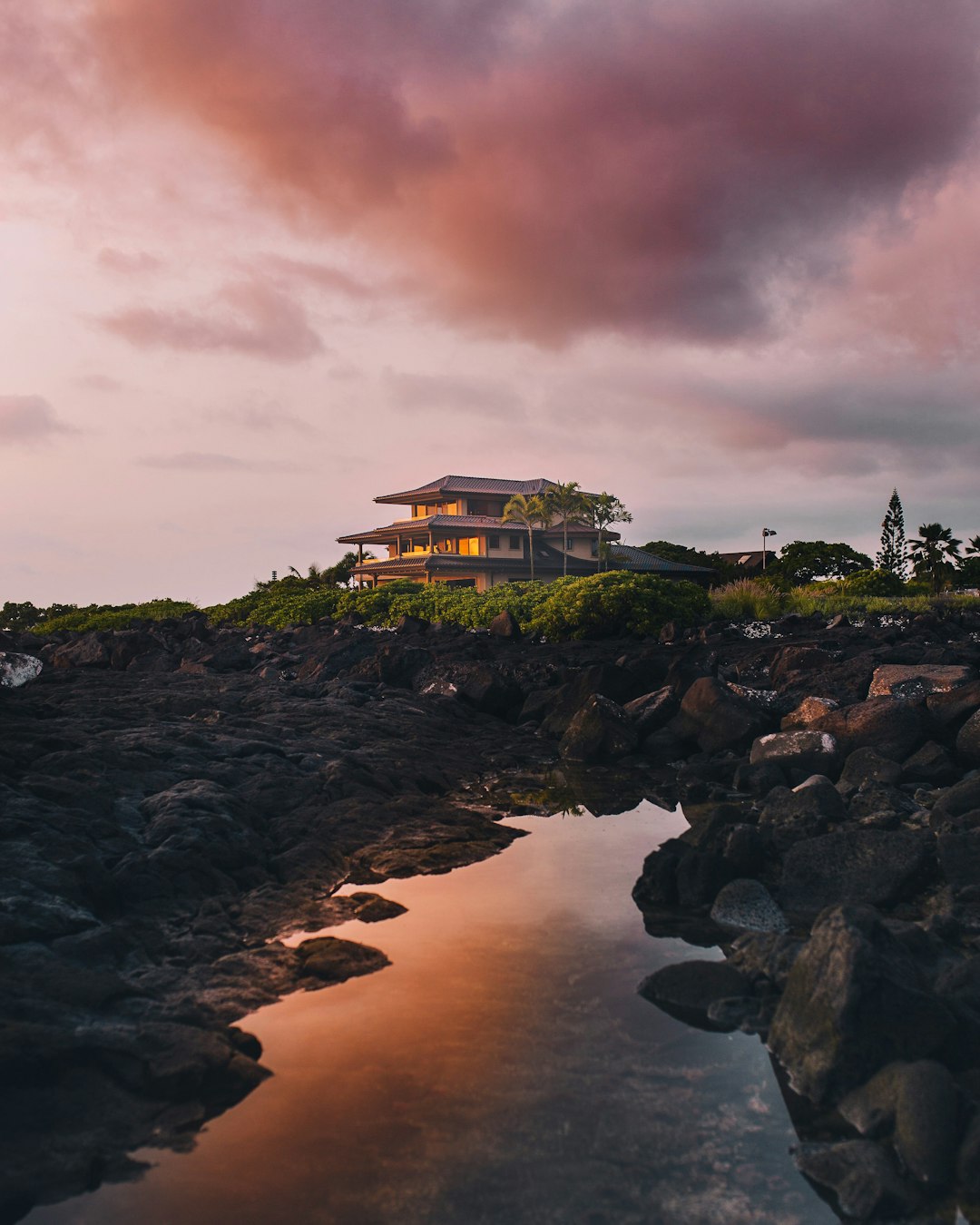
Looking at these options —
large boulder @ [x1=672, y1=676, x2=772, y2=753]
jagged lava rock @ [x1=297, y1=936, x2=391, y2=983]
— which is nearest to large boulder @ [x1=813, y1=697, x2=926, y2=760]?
large boulder @ [x1=672, y1=676, x2=772, y2=753]

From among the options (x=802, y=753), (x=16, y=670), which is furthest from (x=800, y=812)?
Result: (x=16, y=670)

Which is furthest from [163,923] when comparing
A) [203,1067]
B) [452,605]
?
[452,605]

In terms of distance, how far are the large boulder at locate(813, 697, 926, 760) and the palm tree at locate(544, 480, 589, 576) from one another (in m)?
47.0

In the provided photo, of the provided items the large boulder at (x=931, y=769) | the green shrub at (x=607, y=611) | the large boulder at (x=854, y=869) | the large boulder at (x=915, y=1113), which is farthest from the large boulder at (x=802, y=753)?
the green shrub at (x=607, y=611)

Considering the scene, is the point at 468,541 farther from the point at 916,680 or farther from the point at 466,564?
the point at 916,680

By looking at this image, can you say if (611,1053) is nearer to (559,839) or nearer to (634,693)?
(559,839)

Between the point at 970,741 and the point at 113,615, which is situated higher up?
the point at 113,615

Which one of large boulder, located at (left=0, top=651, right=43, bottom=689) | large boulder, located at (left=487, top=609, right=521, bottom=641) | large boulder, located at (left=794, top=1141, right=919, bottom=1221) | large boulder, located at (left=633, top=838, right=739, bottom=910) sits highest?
large boulder, located at (left=487, top=609, right=521, bottom=641)

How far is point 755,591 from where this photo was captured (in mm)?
29312

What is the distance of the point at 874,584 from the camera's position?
37312 mm

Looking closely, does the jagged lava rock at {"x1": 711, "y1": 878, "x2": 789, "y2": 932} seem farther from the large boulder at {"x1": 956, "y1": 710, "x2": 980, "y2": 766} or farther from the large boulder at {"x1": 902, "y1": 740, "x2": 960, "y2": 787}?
the large boulder at {"x1": 956, "y1": 710, "x2": 980, "y2": 766}

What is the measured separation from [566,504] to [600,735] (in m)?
47.1

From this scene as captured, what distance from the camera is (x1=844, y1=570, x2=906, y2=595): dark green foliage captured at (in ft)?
120

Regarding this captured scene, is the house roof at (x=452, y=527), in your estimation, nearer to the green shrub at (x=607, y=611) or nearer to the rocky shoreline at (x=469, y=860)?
the green shrub at (x=607, y=611)
